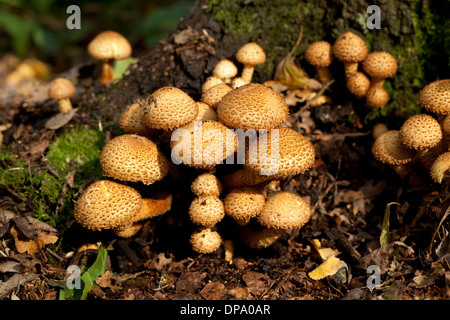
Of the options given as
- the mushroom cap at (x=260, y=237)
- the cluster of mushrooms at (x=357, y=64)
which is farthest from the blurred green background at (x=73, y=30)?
the mushroom cap at (x=260, y=237)

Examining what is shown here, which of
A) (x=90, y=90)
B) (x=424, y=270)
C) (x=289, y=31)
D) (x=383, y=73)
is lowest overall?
(x=424, y=270)

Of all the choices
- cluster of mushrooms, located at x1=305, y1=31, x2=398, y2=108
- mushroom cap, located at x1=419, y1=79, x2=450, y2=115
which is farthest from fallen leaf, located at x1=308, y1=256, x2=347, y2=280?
cluster of mushrooms, located at x1=305, y1=31, x2=398, y2=108

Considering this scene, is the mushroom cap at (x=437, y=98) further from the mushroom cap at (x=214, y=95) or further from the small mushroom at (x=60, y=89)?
the small mushroom at (x=60, y=89)

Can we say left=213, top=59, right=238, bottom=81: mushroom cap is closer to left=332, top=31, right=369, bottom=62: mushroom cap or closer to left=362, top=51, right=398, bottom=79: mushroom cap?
left=332, top=31, right=369, bottom=62: mushroom cap

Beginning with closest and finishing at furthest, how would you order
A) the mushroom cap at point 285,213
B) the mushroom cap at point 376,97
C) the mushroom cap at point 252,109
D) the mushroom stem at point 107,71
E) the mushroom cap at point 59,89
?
the mushroom cap at point 252,109, the mushroom cap at point 285,213, the mushroom cap at point 376,97, the mushroom cap at point 59,89, the mushroom stem at point 107,71

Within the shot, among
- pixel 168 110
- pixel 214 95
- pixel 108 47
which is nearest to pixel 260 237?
pixel 214 95

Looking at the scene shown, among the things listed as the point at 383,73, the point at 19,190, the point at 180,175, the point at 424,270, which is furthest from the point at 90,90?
the point at 424,270

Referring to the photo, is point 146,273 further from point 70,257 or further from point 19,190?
point 19,190
